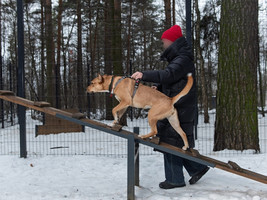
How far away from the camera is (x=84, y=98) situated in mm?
10961

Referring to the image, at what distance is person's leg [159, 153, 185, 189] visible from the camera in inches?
133

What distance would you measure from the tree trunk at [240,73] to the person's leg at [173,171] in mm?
2320

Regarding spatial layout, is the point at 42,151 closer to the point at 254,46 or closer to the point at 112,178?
the point at 112,178

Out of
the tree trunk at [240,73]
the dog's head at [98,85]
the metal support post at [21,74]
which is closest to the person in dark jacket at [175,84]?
the dog's head at [98,85]

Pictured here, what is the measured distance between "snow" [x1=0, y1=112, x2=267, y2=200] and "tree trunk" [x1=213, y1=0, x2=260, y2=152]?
41cm

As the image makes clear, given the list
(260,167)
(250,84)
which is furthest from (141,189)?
(250,84)

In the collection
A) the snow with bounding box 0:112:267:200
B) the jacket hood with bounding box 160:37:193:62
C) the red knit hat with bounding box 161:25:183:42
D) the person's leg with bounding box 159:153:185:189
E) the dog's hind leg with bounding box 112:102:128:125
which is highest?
the red knit hat with bounding box 161:25:183:42

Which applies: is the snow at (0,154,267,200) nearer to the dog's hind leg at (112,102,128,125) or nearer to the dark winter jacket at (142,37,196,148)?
the dark winter jacket at (142,37,196,148)

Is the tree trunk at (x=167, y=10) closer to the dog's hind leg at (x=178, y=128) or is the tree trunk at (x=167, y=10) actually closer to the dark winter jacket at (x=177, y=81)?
the dark winter jacket at (x=177, y=81)

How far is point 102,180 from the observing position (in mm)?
4012

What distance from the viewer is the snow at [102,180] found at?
127 inches

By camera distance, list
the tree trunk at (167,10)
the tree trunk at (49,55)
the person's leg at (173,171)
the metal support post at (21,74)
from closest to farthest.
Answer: the person's leg at (173,171)
the metal support post at (21,74)
the tree trunk at (49,55)
the tree trunk at (167,10)

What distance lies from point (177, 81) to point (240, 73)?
260cm

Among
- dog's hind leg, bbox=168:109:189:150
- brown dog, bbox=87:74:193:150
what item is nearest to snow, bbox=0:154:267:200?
dog's hind leg, bbox=168:109:189:150
